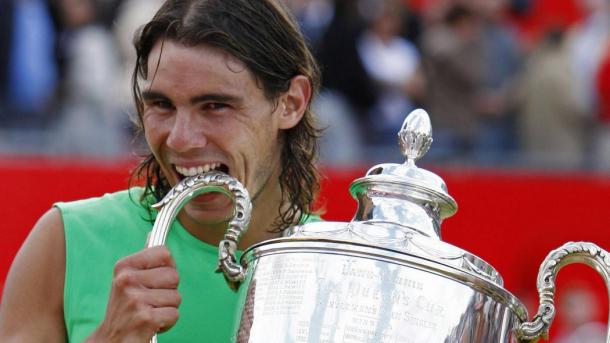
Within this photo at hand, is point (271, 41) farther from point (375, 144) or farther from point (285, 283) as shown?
point (375, 144)

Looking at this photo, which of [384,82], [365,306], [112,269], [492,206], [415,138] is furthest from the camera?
[384,82]

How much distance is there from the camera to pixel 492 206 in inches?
270

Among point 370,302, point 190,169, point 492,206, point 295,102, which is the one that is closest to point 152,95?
point 190,169

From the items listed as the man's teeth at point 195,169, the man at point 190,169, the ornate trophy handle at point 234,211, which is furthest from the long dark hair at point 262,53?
the ornate trophy handle at point 234,211

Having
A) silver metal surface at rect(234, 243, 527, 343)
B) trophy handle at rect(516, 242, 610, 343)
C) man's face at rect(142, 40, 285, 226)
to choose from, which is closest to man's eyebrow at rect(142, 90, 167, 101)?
man's face at rect(142, 40, 285, 226)

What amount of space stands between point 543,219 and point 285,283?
4248 millimetres

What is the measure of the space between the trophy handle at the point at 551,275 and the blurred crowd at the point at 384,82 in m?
4.30

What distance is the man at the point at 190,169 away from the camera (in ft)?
9.73

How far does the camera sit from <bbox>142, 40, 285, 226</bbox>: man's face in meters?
2.93

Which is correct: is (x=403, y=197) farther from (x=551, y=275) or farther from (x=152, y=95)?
(x=152, y=95)

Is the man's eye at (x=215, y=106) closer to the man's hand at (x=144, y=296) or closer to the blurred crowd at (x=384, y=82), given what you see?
the man's hand at (x=144, y=296)

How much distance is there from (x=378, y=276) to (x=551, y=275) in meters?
0.30

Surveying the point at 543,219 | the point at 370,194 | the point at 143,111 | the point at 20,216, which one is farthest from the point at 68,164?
the point at 370,194

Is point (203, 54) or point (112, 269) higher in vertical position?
point (203, 54)
